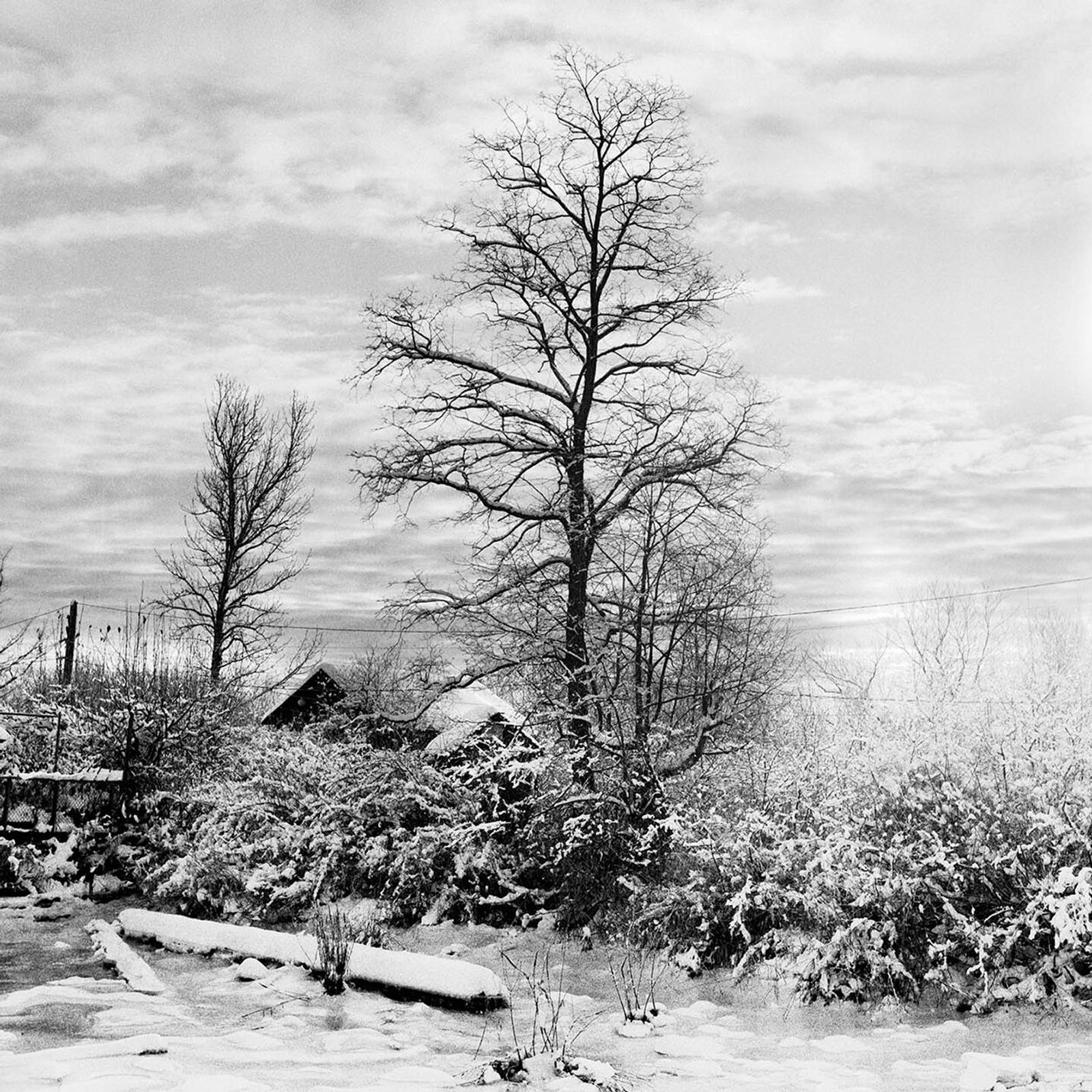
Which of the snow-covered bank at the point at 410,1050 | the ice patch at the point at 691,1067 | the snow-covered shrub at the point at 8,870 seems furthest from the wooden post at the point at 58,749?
the ice patch at the point at 691,1067

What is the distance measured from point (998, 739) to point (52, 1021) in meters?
8.38

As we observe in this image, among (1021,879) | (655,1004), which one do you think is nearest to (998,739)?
(1021,879)

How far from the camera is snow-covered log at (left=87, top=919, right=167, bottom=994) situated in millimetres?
9867

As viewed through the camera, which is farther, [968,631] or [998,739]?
[968,631]

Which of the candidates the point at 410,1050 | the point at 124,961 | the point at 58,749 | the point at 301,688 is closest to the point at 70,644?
the point at 301,688

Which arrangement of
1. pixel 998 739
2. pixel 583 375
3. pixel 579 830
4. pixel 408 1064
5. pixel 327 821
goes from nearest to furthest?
pixel 408 1064 < pixel 998 739 < pixel 579 830 < pixel 327 821 < pixel 583 375

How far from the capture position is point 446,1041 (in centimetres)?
804

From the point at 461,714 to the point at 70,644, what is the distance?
48.5 feet

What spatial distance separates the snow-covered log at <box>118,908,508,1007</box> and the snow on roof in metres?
4.00

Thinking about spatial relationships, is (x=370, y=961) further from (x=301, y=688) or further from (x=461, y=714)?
(x=301, y=688)

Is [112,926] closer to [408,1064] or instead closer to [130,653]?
[408,1064]

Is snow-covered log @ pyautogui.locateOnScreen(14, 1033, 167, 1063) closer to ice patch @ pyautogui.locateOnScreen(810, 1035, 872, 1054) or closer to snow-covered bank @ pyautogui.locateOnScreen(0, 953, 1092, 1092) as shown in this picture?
snow-covered bank @ pyautogui.locateOnScreen(0, 953, 1092, 1092)

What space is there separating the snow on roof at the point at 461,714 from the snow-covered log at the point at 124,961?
4.60m

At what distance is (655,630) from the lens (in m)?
15.2
